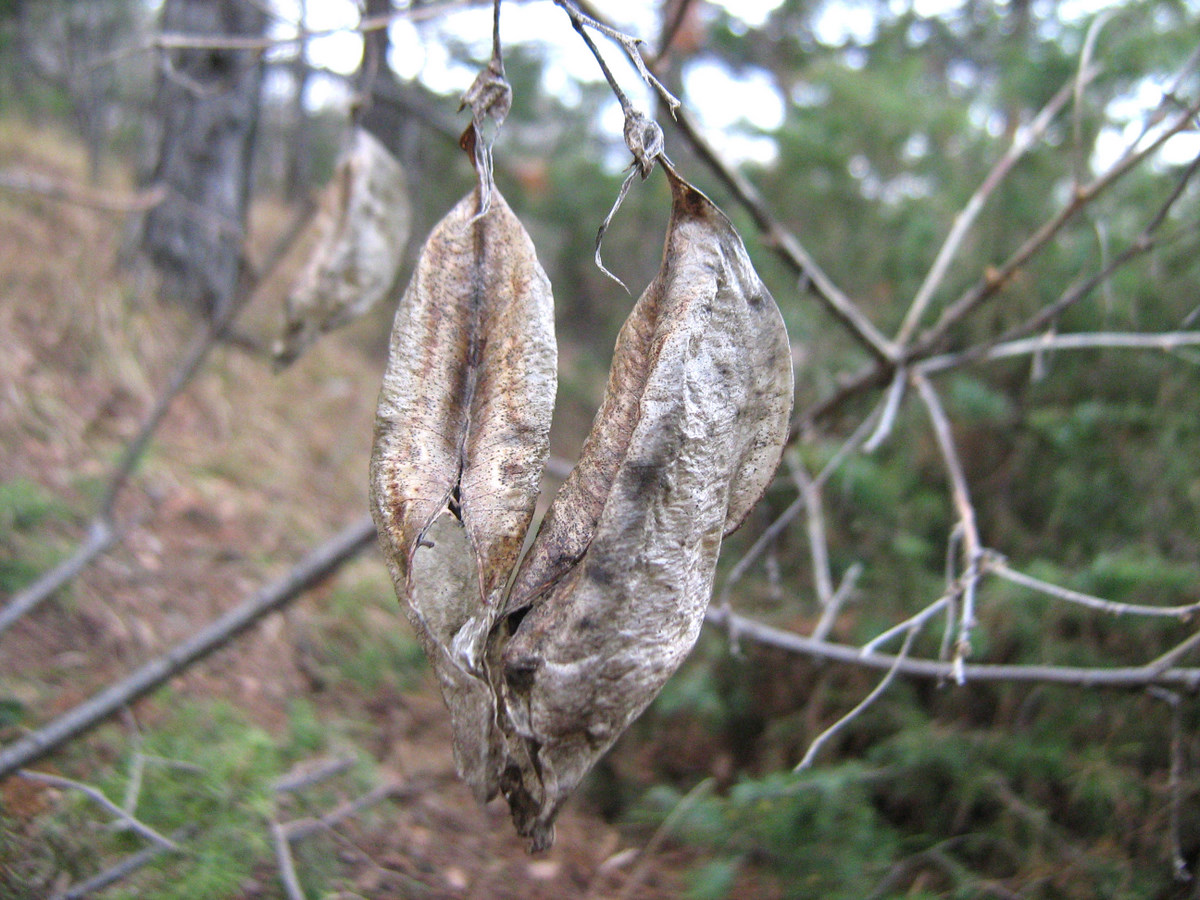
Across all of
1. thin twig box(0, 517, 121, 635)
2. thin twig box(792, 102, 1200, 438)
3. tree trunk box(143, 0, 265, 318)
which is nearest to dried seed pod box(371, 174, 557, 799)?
thin twig box(792, 102, 1200, 438)

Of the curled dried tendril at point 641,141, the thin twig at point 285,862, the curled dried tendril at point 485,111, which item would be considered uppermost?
the curled dried tendril at point 485,111

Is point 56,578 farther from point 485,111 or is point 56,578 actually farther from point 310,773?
point 485,111

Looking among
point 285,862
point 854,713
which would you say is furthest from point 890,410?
point 285,862

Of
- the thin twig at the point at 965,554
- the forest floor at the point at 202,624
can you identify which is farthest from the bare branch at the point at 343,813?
the thin twig at the point at 965,554

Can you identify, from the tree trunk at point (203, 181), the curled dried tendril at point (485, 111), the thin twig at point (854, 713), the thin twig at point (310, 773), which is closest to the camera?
the curled dried tendril at point (485, 111)

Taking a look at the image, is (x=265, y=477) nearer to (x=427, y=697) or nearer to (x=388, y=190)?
(x=427, y=697)

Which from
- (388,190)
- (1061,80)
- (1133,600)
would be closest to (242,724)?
(388,190)

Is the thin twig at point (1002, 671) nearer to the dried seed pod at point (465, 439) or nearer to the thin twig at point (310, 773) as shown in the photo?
the dried seed pod at point (465, 439)
